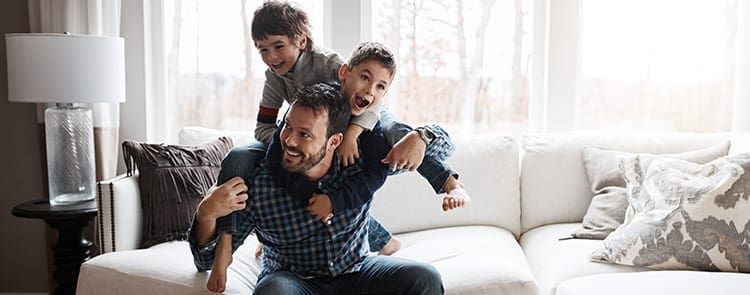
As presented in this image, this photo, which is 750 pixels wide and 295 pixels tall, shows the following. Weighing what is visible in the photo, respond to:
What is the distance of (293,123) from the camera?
1772 millimetres

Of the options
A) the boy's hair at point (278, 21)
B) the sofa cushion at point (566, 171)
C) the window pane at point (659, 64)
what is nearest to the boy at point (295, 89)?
the boy's hair at point (278, 21)

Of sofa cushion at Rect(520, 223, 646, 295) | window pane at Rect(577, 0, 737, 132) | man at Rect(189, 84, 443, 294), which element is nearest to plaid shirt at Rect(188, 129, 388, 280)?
man at Rect(189, 84, 443, 294)

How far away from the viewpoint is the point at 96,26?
10.3 ft

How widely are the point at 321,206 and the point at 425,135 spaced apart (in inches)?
12.8

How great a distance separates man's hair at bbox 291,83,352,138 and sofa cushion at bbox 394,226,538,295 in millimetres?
585

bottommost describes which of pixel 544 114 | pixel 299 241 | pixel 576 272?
pixel 576 272

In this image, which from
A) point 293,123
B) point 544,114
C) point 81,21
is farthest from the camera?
point 544,114

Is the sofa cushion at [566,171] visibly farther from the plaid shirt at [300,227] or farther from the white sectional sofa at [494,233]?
the plaid shirt at [300,227]

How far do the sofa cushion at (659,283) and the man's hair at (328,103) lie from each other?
841 mm

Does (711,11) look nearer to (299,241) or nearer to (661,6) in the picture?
(661,6)

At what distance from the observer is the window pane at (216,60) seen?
3357 millimetres

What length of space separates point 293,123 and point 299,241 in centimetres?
35

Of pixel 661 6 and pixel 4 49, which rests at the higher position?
pixel 661 6

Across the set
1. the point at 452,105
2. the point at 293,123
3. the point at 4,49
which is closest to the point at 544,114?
the point at 452,105
